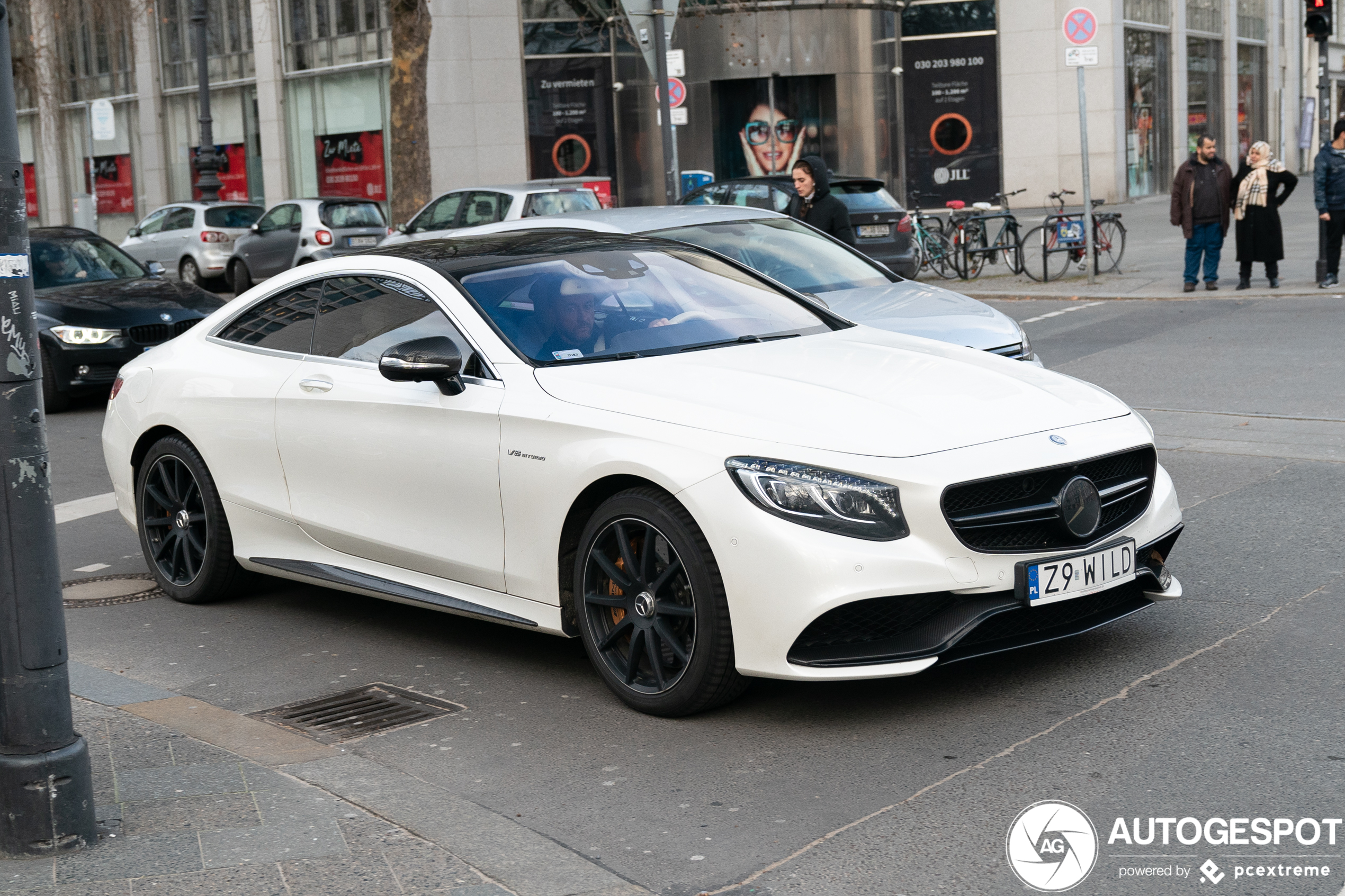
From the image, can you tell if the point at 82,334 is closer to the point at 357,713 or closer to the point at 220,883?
the point at 357,713

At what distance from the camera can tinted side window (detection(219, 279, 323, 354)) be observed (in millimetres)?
6468

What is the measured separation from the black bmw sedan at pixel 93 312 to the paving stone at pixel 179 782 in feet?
28.4

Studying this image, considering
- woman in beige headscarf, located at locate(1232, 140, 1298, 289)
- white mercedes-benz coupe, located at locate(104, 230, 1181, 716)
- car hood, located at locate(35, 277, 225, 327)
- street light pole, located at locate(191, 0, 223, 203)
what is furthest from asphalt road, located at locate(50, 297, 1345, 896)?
street light pole, located at locate(191, 0, 223, 203)

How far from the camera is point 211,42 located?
39156mm

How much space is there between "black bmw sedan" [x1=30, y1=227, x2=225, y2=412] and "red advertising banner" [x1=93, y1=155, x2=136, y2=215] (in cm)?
2978

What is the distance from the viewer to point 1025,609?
4.73 metres

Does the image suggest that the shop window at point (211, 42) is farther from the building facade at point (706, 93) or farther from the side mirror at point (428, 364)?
the side mirror at point (428, 364)

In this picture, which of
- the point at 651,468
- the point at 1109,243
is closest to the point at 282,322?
the point at 651,468

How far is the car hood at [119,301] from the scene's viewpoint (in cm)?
1319

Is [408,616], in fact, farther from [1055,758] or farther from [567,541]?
[1055,758]

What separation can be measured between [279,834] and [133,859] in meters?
0.36

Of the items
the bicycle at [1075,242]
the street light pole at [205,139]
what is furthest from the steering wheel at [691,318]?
the street light pole at [205,139]

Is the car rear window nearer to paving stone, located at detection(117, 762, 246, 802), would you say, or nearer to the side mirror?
the side mirror

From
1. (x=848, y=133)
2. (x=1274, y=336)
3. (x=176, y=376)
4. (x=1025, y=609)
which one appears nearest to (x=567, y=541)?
(x=1025, y=609)
